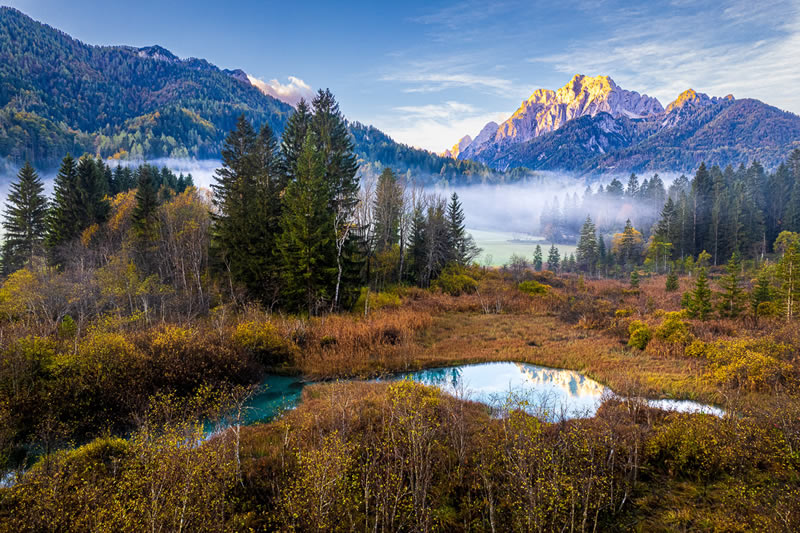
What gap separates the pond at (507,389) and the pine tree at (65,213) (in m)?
39.2

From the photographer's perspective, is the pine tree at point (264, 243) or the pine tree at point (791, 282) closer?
the pine tree at point (791, 282)

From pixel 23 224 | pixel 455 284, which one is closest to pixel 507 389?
pixel 455 284

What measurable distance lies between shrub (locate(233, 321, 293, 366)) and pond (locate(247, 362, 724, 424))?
4.90 ft

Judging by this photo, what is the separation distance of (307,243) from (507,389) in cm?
1786

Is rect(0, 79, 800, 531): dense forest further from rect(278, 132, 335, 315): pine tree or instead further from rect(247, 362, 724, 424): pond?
rect(247, 362, 724, 424): pond

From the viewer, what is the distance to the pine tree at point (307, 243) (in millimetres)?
29062

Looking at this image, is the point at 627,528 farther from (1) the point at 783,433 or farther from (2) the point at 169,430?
(2) the point at 169,430

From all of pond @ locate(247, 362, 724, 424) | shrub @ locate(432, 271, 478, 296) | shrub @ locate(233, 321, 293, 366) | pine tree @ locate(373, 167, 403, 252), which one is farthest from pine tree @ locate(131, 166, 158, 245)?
shrub @ locate(432, 271, 478, 296)

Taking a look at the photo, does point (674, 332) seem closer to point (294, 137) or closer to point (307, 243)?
point (307, 243)

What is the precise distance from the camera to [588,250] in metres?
86.9

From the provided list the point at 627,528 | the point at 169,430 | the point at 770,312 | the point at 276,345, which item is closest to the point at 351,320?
the point at 276,345

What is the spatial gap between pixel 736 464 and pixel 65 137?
20799 cm

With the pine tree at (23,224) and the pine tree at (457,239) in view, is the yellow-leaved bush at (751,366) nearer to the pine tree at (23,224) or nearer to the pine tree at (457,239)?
the pine tree at (457,239)

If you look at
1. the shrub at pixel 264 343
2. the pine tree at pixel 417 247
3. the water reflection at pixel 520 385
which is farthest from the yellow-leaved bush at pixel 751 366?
the pine tree at pixel 417 247
